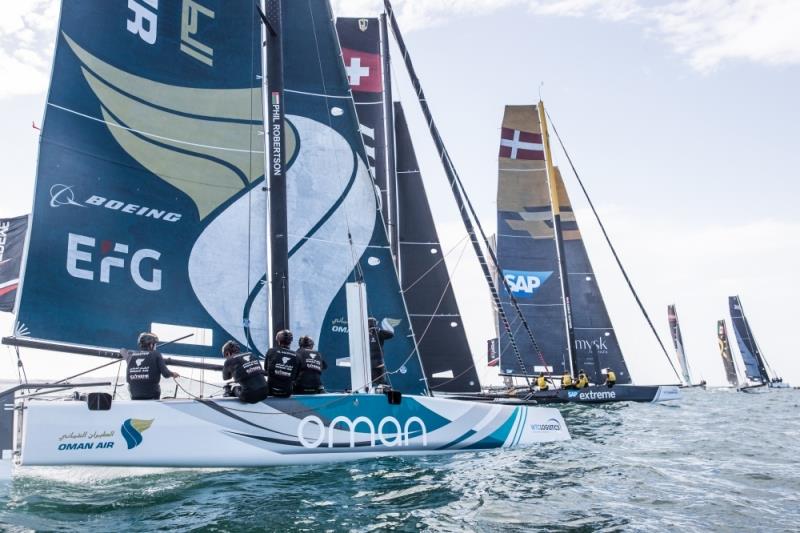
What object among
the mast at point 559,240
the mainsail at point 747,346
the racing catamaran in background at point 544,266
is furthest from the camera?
the mainsail at point 747,346

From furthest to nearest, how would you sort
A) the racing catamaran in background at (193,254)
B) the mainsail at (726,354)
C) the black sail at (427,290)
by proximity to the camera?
the mainsail at (726,354)
the black sail at (427,290)
the racing catamaran in background at (193,254)

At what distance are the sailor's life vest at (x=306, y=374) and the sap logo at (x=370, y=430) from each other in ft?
1.38

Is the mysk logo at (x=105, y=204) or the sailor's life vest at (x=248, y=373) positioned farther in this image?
the mysk logo at (x=105, y=204)

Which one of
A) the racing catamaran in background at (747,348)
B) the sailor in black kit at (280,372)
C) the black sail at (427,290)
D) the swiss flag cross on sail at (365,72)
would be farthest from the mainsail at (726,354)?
the sailor in black kit at (280,372)

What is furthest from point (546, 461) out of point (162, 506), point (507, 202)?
point (507, 202)

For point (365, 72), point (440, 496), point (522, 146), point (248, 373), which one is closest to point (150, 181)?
point (248, 373)

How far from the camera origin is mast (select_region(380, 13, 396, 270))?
16.3 metres

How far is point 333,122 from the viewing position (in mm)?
11344

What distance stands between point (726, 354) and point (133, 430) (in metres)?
64.1

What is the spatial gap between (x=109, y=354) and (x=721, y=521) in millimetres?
6808

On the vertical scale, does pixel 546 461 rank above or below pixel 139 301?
below

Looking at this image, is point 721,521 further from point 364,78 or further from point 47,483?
point 364,78

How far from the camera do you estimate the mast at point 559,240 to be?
80.5 ft

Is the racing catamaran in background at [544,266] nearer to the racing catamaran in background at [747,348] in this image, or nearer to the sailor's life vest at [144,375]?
the sailor's life vest at [144,375]
